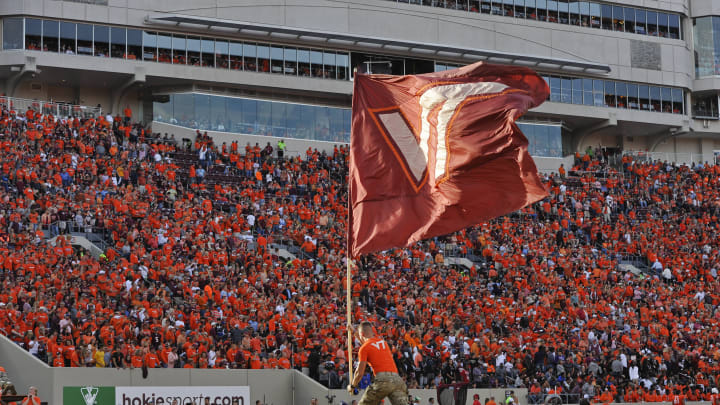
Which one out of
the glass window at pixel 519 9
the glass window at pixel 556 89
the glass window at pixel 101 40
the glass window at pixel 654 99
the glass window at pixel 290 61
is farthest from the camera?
the glass window at pixel 654 99

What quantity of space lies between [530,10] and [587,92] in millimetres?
5431

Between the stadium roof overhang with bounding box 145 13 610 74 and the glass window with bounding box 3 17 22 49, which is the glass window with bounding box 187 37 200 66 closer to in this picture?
the stadium roof overhang with bounding box 145 13 610 74

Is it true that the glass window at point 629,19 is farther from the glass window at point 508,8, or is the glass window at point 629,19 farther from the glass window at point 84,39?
the glass window at point 84,39

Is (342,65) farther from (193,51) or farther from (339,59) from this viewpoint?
(193,51)

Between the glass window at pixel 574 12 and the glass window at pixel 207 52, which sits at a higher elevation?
the glass window at pixel 574 12

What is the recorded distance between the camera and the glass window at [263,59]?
52.7m

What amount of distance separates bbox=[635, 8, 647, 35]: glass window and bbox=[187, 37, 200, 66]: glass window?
2605 centimetres

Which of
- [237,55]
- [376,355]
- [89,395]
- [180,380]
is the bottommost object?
[89,395]

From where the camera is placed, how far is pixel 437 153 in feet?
57.7

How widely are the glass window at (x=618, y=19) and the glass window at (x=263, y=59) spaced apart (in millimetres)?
21135

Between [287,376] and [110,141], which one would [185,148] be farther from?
[287,376]

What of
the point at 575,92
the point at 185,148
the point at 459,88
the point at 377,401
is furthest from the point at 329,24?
the point at 377,401

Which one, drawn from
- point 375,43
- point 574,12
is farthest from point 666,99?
point 375,43

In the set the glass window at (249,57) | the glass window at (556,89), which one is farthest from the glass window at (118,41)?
the glass window at (556,89)
